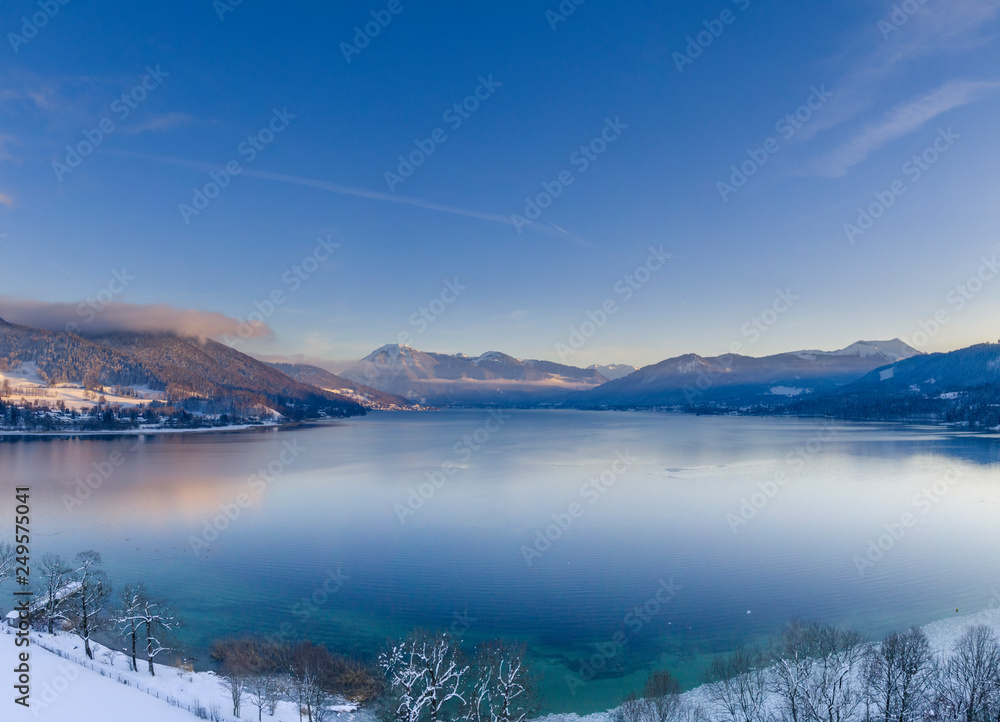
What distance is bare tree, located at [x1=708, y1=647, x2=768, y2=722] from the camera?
33.5ft

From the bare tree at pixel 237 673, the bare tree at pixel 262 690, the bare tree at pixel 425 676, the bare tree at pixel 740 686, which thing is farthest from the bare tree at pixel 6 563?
the bare tree at pixel 740 686

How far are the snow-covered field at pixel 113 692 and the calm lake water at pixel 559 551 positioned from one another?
4.85ft

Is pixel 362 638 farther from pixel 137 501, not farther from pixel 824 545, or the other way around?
pixel 137 501

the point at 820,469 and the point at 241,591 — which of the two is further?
the point at 820,469

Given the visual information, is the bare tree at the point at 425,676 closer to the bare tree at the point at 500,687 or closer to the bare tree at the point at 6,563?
the bare tree at the point at 500,687

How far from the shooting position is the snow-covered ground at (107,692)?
26.5 ft

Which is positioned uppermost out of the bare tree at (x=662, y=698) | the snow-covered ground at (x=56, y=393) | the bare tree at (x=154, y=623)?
the snow-covered ground at (x=56, y=393)

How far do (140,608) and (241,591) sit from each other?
10.3 feet

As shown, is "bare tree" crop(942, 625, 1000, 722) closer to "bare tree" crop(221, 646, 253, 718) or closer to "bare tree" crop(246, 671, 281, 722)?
"bare tree" crop(246, 671, 281, 722)

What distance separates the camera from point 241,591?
1677 centimetres

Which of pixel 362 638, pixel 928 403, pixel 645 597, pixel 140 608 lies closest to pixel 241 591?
pixel 140 608

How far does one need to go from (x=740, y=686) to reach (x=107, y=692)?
37.6 feet

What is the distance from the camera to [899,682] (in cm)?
1039

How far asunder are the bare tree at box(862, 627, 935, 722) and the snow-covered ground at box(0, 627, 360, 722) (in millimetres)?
9861
